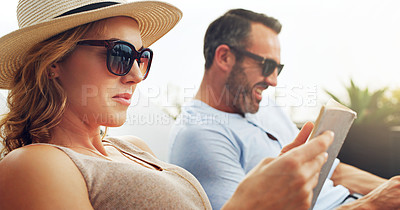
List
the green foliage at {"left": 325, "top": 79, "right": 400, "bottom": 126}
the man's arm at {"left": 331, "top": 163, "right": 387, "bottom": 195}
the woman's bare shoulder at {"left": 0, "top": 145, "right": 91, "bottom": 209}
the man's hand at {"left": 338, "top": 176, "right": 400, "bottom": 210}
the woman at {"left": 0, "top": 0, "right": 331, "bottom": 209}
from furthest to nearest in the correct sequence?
the green foliage at {"left": 325, "top": 79, "right": 400, "bottom": 126} < the man's arm at {"left": 331, "top": 163, "right": 387, "bottom": 195} < the man's hand at {"left": 338, "top": 176, "right": 400, "bottom": 210} < the woman at {"left": 0, "top": 0, "right": 331, "bottom": 209} < the woman's bare shoulder at {"left": 0, "top": 145, "right": 91, "bottom": 209}

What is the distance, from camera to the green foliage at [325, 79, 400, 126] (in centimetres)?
407

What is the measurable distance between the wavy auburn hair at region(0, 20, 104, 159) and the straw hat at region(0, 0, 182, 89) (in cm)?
4

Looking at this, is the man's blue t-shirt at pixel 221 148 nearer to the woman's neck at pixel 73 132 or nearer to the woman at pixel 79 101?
the woman at pixel 79 101

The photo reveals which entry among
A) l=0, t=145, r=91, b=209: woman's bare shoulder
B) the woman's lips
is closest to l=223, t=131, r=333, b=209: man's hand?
l=0, t=145, r=91, b=209: woman's bare shoulder

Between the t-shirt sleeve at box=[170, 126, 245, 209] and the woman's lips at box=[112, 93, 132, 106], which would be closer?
the woman's lips at box=[112, 93, 132, 106]

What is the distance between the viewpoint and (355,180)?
2422 mm

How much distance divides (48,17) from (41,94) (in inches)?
10.4

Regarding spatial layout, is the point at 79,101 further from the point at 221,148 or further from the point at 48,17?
the point at 221,148

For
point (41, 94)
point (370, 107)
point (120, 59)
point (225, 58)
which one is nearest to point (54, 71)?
point (41, 94)

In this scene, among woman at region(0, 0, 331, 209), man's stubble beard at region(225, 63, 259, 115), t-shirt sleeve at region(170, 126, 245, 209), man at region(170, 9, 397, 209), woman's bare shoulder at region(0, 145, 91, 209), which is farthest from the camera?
man's stubble beard at region(225, 63, 259, 115)

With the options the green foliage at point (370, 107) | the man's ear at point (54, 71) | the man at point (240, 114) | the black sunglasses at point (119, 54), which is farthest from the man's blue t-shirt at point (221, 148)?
the green foliage at point (370, 107)

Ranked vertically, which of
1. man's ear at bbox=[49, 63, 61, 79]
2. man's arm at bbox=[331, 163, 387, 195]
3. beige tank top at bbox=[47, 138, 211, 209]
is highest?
man's ear at bbox=[49, 63, 61, 79]

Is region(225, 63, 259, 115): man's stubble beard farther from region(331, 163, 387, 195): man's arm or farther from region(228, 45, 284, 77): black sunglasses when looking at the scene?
region(331, 163, 387, 195): man's arm

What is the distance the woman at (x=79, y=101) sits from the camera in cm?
101
